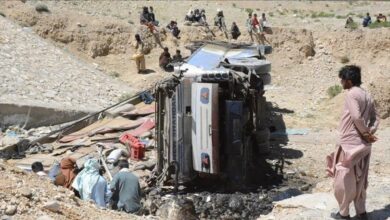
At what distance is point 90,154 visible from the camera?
12.1 meters

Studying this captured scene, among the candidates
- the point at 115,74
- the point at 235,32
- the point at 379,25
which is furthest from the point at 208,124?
the point at 379,25

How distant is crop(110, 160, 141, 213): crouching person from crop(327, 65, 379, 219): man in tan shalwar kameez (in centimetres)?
295

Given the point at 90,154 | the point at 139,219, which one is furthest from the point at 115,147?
the point at 139,219

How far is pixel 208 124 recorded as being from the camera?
30.7ft

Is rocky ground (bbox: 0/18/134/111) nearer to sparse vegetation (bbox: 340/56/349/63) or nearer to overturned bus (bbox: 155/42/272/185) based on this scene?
overturned bus (bbox: 155/42/272/185)

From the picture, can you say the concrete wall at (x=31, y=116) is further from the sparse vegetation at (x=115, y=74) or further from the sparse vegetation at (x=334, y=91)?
the sparse vegetation at (x=334, y=91)

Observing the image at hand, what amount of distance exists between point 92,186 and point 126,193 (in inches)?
18.3

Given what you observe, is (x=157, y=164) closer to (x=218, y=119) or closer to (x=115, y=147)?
(x=218, y=119)

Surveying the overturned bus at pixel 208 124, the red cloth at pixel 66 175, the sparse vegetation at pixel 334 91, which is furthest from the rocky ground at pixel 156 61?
the red cloth at pixel 66 175

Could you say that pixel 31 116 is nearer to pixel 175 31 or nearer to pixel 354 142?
pixel 175 31

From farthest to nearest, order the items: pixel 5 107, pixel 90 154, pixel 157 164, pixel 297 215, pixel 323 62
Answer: pixel 323 62 → pixel 5 107 → pixel 90 154 → pixel 157 164 → pixel 297 215

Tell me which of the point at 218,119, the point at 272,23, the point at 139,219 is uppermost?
the point at 272,23

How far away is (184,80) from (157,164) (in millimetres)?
1356

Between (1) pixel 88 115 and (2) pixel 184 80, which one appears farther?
(1) pixel 88 115
